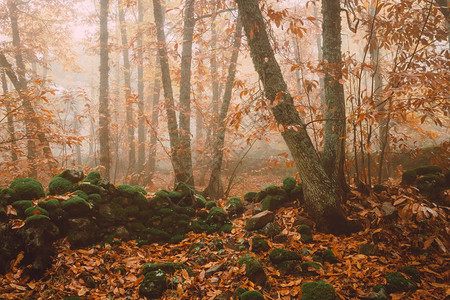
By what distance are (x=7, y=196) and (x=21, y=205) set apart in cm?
28

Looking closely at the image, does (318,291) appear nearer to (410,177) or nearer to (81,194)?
(410,177)

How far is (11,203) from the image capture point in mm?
3477

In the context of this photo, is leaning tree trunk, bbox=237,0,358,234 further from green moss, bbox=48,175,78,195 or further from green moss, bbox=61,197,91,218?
green moss, bbox=48,175,78,195

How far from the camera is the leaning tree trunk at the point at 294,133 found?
12.7 ft

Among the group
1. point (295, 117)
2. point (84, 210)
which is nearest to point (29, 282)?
point (84, 210)

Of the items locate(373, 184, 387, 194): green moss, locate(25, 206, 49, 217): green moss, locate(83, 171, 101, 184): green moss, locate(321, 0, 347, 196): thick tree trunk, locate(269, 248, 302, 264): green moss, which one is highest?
locate(321, 0, 347, 196): thick tree trunk

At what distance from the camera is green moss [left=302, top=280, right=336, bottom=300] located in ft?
8.20

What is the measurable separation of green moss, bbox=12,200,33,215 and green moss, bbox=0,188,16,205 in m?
0.10

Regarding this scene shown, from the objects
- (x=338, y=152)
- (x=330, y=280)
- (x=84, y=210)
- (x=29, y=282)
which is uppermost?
(x=338, y=152)

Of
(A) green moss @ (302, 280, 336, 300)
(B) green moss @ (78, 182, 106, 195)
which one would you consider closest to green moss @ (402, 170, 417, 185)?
(A) green moss @ (302, 280, 336, 300)

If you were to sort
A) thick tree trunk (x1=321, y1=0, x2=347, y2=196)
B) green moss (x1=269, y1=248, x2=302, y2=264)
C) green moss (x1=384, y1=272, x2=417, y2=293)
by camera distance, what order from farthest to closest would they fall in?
1. thick tree trunk (x1=321, y1=0, x2=347, y2=196)
2. green moss (x1=269, y1=248, x2=302, y2=264)
3. green moss (x1=384, y1=272, x2=417, y2=293)

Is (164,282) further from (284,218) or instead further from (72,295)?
(284,218)

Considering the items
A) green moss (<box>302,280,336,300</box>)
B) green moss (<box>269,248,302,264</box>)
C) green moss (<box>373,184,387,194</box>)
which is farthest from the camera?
green moss (<box>373,184,387,194</box>)

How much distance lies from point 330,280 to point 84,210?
3.53 m
